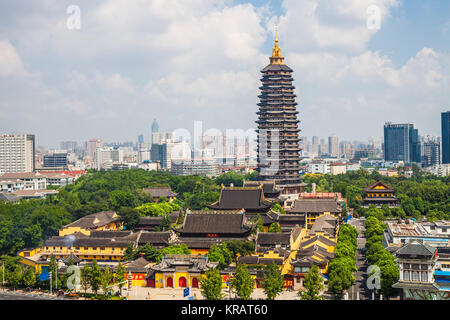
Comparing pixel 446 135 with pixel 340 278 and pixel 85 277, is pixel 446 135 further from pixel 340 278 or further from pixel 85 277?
pixel 85 277

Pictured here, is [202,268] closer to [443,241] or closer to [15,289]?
[15,289]

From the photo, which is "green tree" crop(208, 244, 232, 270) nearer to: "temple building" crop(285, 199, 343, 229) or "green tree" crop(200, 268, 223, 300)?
"green tree" crop(200, 268, 223, 300)

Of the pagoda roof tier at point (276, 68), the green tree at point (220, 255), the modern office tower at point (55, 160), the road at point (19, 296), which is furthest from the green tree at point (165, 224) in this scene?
the modern office tower at point (55, 160)

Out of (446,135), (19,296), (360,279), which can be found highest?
(446,135)

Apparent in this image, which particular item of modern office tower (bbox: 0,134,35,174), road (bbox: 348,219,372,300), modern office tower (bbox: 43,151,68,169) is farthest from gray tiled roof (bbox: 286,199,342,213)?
modern office tower (bbox: 43,151,68,169)

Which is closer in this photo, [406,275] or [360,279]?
[406,275]

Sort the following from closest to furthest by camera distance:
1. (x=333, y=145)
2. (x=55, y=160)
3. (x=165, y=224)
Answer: (x=165, y=224) < (x=55, y=160) < (x=333, y=145)


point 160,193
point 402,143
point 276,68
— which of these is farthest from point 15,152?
point 402,143
